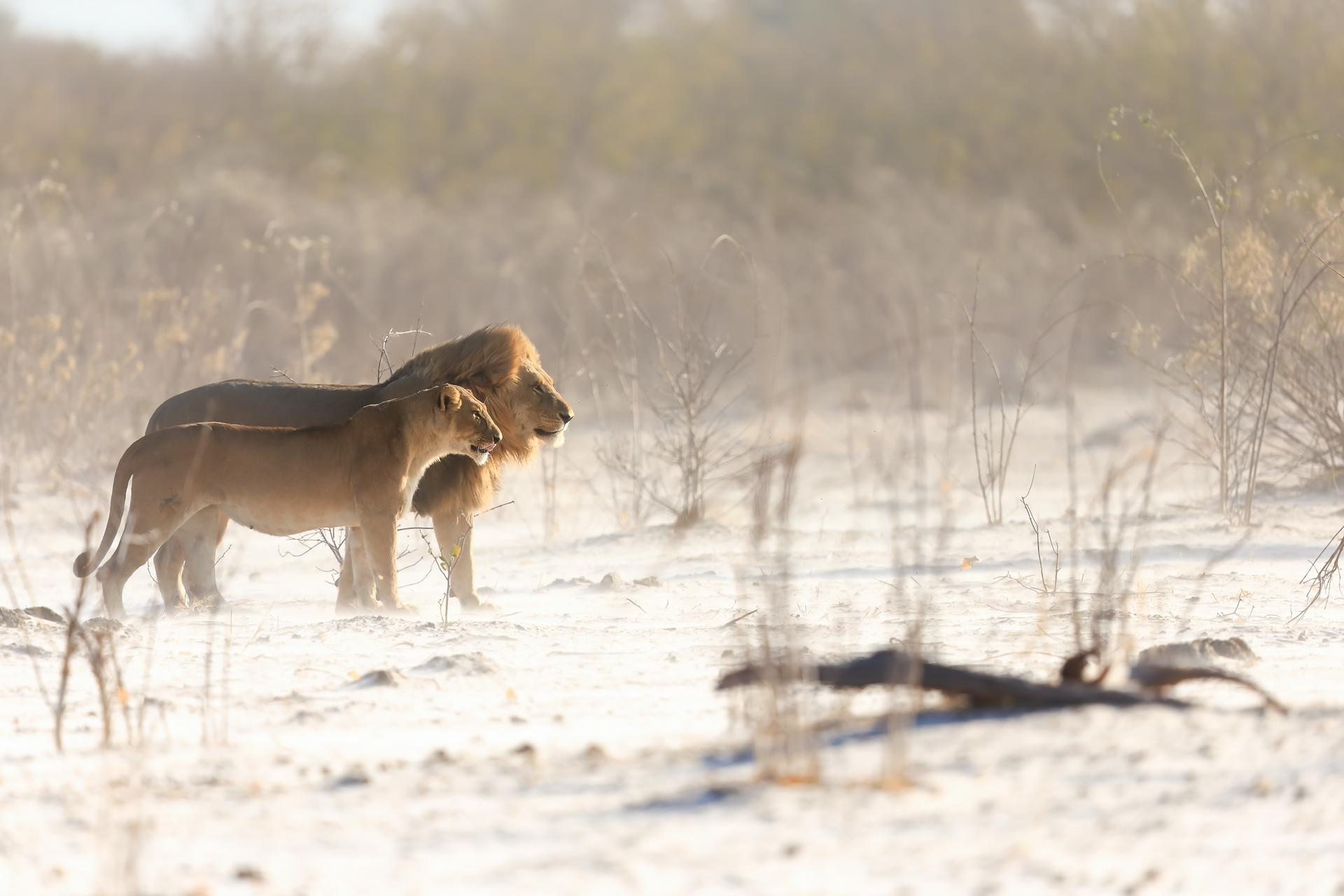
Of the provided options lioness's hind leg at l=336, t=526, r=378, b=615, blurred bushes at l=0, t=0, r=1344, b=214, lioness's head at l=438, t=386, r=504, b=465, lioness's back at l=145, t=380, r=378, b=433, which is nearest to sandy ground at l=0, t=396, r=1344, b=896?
lioness's hind leg at l=336, t=526, r=378, b=615

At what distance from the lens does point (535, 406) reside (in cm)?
705

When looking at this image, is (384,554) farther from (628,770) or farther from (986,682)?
(986,682)

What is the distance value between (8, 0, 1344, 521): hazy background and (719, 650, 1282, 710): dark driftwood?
7.29 m

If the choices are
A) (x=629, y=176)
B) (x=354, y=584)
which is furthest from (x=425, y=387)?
(x=629, y=176)

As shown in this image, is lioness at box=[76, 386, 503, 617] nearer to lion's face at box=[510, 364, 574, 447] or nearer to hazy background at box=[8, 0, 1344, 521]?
lion's face at box=[510, 364, 574, 447]

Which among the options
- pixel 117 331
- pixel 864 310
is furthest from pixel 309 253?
pixel 117 331

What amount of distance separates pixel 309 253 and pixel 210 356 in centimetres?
1212

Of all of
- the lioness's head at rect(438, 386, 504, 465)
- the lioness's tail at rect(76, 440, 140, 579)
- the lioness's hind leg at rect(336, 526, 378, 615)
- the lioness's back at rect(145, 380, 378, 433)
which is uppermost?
the lioness's back at rect(145, 380, 378, 433)

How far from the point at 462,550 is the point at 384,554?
346mm

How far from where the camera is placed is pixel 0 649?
5.25m

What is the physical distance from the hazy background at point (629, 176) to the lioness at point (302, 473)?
14.6 feet

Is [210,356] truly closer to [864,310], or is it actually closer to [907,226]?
[864,310]

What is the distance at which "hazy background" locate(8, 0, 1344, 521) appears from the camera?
56.1 ft

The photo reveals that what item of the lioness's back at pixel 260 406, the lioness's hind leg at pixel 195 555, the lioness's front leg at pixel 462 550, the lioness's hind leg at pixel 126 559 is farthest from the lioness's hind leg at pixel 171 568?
the lioness's front leg at pixel 462 550
